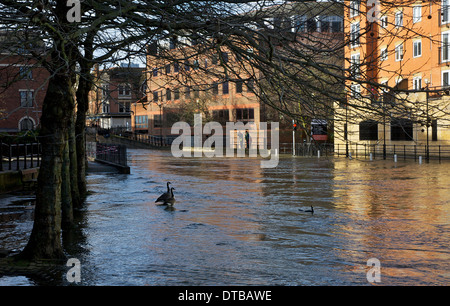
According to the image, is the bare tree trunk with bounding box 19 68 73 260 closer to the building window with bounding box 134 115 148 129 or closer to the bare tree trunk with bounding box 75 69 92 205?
the bare tree trunk with bounding box 75 69 92 205

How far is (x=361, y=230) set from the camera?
13.9 meters

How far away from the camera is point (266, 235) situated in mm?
13219

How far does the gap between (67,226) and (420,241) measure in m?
7.99

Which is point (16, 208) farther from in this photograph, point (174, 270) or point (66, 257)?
point (174, 270)

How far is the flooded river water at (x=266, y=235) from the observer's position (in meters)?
9.66

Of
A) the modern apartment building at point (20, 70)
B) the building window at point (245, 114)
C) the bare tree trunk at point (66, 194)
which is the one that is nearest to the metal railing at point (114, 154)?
the modern apartment building at point (20, 70)

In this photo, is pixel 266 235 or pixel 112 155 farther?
pixel 112 155

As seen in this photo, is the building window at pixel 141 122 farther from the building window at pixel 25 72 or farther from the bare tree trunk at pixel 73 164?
the building window at pixel 25 72

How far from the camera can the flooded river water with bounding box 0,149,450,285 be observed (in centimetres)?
966

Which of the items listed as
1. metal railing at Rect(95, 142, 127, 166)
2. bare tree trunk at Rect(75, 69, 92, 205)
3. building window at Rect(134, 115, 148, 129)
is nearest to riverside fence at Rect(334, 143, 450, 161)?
metal railing at Rect(95, 142, 127, 166)

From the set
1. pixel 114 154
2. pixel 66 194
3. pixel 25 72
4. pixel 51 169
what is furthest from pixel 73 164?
pixel 114 154

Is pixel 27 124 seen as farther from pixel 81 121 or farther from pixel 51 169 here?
pixel 81 121

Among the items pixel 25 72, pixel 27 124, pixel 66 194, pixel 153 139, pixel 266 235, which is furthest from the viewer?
pixel 153 139

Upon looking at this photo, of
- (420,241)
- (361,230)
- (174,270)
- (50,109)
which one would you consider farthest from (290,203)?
(50,109)
